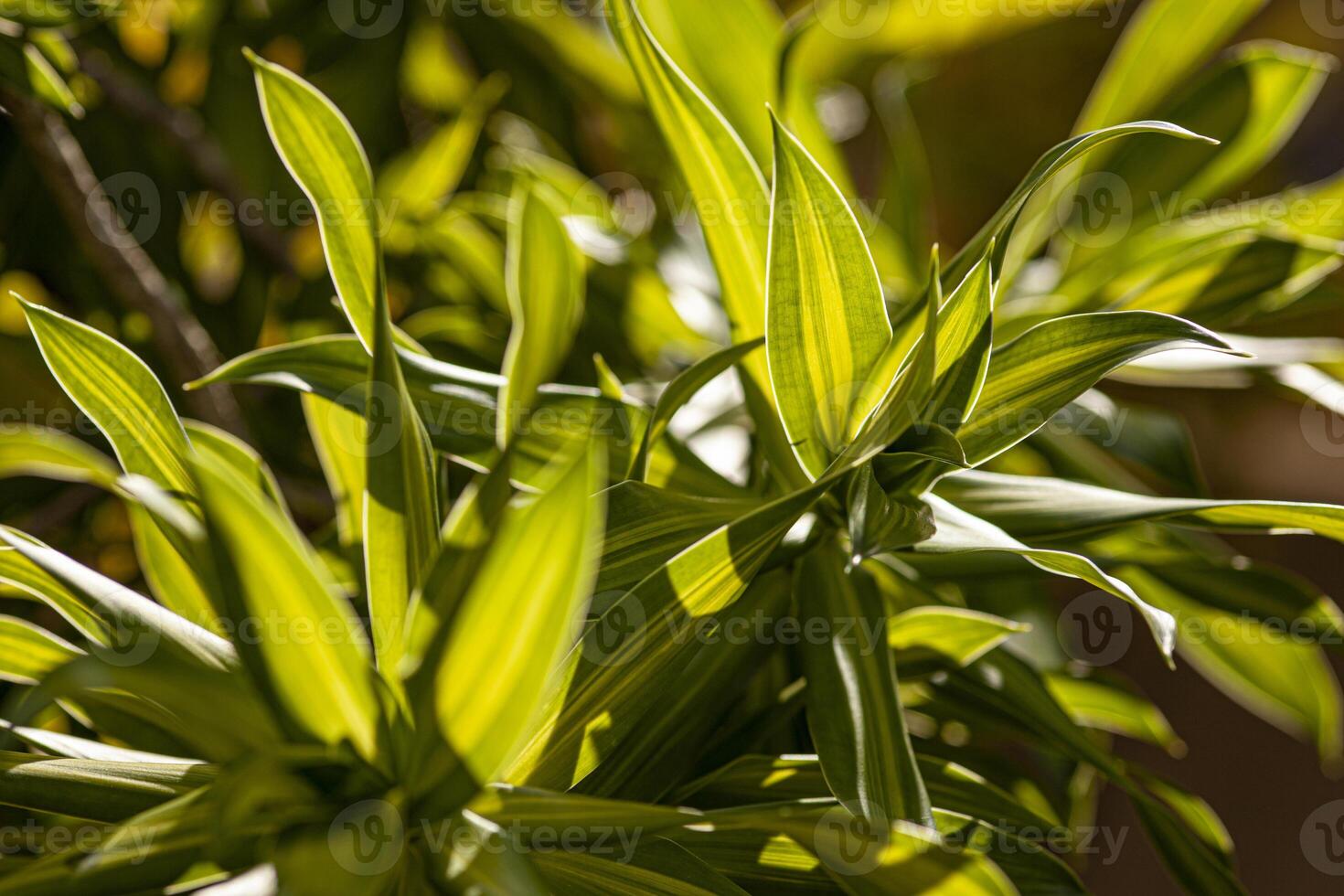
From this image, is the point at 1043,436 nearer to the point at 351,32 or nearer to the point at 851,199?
the point at 851,199

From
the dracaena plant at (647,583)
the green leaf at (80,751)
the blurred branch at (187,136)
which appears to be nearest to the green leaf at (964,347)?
the dracaena plant at (647,583)

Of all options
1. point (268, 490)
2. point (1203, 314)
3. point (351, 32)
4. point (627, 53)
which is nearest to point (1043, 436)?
→ point (1203, 314)

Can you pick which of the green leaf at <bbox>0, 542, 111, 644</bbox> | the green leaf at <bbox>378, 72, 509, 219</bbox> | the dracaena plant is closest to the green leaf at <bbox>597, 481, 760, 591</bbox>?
the dracaena plant

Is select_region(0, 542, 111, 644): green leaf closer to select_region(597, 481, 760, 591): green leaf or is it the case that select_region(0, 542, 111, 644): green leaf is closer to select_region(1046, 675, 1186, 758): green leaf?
select_region(597, 481, 760, 591): green leaf

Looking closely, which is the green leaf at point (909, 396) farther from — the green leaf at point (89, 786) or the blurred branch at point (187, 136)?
the blurred branch at point (187, 136)

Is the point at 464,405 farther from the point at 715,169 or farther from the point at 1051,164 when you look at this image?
the point at 1051,164

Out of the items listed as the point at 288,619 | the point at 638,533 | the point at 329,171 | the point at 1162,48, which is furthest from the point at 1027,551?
the point at 1162,48
